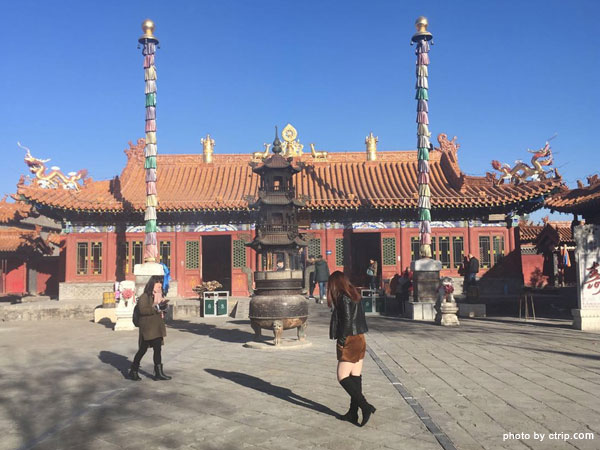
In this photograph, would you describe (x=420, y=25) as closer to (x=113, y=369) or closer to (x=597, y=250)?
(x=597, y=250)

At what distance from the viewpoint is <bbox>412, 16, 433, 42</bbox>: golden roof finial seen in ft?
52.8

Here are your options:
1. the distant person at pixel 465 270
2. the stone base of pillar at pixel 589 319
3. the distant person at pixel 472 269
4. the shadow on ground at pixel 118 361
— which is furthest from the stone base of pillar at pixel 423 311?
the shadow on ground at pixel 118 361

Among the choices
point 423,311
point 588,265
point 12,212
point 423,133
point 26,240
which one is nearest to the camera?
point 588,265

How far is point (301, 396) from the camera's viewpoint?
5805 mm

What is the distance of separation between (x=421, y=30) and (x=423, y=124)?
9.82ft

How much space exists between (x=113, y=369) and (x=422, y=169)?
11.1m

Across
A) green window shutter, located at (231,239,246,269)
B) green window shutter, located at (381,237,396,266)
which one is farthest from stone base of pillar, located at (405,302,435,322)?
green window shutter, located at (231,239,246,269)

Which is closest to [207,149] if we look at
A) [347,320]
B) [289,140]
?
[289,140]

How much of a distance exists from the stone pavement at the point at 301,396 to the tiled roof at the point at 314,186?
32.6 ft

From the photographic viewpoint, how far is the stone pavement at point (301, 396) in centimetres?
439

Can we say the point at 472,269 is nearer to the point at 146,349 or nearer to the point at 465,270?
the point at 465,270

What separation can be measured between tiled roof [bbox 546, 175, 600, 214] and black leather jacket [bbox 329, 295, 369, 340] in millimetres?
10181

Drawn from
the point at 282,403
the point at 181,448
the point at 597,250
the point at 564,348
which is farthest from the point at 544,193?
the point at 181,448

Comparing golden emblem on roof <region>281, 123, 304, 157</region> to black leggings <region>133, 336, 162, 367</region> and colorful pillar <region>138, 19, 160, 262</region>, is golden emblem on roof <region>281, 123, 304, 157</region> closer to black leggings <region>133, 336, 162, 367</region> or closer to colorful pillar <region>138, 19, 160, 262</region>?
colorful pillar <region>138, 19, 160, 262</region>
